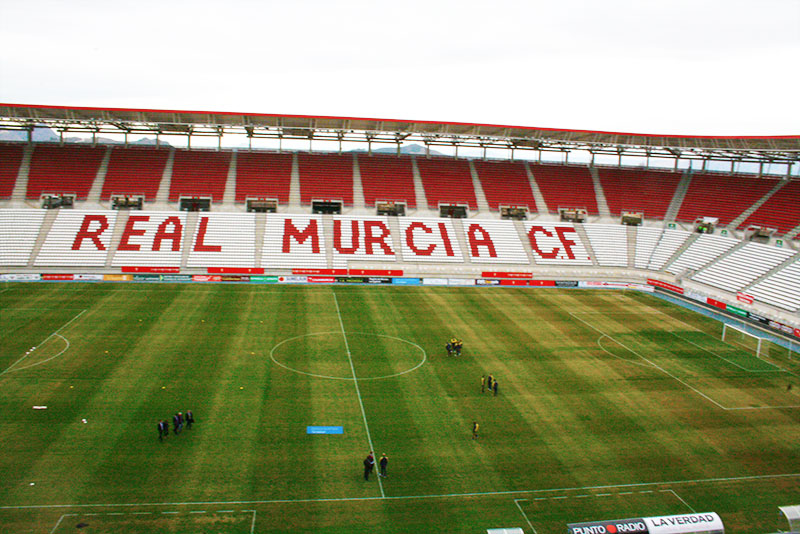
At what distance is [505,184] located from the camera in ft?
204

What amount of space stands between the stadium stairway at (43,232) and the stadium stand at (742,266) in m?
55.4

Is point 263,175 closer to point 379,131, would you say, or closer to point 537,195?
point 379,131

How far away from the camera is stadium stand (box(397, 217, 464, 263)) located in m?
52.8

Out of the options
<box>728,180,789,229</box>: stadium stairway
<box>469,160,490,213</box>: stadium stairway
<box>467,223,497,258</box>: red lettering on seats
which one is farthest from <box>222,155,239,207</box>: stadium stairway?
<box>728,180,789,229</box>: stadium stairway

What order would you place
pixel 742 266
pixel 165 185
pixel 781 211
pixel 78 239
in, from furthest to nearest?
pixel 165 185 → pixel 781 211 → pixel 78 239 → pixel 742 266

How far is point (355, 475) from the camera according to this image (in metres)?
19.5

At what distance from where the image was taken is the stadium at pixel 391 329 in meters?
18.6

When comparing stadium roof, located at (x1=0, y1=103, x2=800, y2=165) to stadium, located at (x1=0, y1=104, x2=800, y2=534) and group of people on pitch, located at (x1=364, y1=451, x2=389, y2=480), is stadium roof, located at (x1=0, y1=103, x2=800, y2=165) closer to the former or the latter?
stadium, located at (x1=0, y1=104, x2=800, y2=534)

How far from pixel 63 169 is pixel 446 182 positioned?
38190 mm

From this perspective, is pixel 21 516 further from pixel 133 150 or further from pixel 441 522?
pixel 133 150

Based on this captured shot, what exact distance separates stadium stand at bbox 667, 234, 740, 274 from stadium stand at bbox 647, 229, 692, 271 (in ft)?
3.81

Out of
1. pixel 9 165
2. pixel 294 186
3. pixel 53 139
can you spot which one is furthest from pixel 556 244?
pixel 53 139

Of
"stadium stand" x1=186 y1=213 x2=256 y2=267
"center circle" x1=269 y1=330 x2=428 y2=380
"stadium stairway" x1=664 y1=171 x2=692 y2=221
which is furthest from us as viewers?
"stadium stairway" x1=664 y1=171 x2=692 y2=221

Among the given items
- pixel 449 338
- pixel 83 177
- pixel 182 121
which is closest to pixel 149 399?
pixel 449 338
